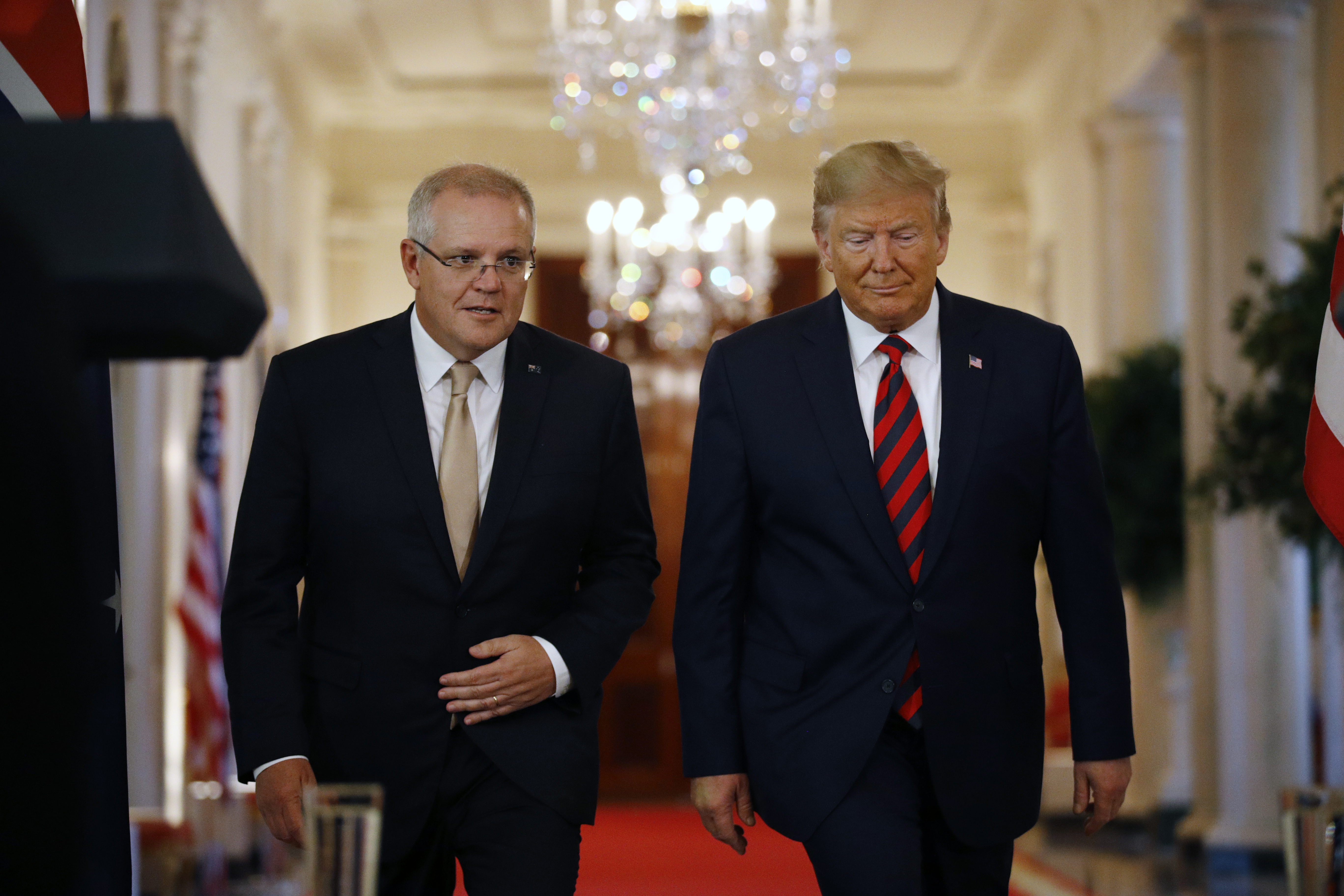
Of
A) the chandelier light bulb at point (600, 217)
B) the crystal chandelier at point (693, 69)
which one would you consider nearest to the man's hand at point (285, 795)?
the crystal chandelier at point (693, 69)

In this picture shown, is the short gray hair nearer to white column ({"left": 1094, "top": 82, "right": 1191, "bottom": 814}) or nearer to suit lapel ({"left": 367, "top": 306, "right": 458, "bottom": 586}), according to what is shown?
suit lapel ({"left": 367, "top": 306, "right": 458, "bottom": 586})

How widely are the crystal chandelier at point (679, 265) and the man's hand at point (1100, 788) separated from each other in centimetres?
641

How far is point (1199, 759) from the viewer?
326 inches

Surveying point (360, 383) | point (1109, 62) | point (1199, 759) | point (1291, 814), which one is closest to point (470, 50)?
point (1109, 62)

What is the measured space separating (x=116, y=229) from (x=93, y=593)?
25cm

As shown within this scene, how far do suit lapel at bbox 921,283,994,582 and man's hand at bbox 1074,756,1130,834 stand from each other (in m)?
0.53

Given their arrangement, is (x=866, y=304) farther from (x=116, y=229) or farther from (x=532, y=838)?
(x=116, y=229)

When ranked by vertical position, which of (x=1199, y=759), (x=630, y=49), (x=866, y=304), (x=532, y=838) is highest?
(x=630, y=49)

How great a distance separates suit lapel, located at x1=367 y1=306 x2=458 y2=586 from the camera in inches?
117

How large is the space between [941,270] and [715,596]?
9901 mm

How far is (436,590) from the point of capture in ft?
9.70

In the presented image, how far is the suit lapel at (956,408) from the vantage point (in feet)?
9.74

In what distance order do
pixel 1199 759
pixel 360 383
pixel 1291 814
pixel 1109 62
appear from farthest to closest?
pixel 1109 62 < pixel 1199 759 < pixel 360 383 < pixel 1291 814

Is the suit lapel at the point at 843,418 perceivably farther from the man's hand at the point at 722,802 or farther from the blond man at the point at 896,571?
the man's hand at the point at 722,802
